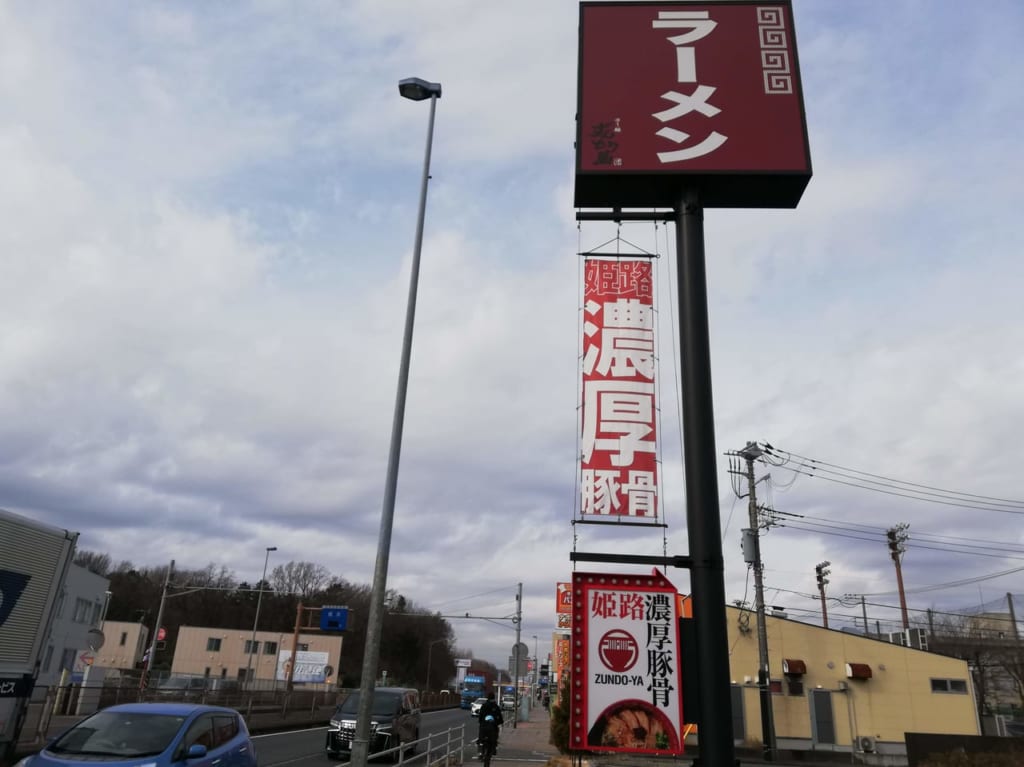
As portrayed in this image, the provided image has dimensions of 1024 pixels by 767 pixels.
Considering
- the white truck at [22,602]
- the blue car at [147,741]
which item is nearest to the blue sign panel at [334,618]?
the white truck at [22,602]

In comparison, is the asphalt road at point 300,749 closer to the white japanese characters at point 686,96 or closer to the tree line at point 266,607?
the white japanese characters at point 686,96

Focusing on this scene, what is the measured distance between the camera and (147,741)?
899 cm

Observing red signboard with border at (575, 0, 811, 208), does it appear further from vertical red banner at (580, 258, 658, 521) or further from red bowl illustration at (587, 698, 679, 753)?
red bowl illustration at (587, 698, 679, 753)

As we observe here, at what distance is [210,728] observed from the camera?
395 inches

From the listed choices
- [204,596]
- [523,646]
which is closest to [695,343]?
[523,646]

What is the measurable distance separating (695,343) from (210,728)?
8.55m

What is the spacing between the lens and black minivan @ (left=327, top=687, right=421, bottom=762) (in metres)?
18.8

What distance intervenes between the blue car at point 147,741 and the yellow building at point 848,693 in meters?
25.4

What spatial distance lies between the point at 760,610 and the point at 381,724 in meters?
15.8

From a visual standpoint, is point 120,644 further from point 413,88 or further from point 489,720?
point 413,88

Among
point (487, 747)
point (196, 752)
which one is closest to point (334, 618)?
point (487, 747)

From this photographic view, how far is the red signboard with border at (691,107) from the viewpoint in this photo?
→ 29.2ft

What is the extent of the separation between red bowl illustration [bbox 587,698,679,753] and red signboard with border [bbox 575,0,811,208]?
6.04 m

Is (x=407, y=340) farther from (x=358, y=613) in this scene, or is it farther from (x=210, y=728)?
(x=358, y=613)
